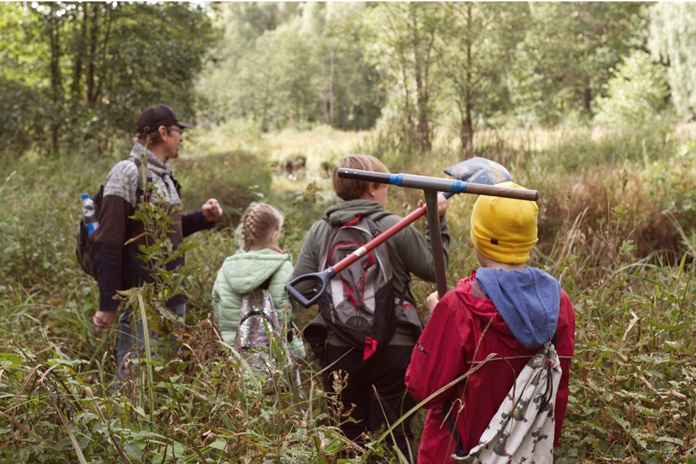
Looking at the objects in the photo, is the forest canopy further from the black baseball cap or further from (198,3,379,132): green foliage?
(198,3,379,132): green foliage

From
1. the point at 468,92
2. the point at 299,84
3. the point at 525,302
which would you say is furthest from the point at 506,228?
the point at 299,84

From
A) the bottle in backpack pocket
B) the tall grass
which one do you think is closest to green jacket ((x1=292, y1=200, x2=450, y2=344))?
the tall grass

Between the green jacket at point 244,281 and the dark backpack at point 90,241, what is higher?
the dark backpack at point 90,241

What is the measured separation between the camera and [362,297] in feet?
9.55

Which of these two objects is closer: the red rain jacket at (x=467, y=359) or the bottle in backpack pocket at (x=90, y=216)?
the red rain jacket at (x=467, y=359)

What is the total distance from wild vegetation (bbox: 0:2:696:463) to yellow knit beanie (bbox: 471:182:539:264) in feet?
2.41

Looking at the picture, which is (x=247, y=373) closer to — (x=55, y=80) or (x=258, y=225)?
(x=258, y=225)

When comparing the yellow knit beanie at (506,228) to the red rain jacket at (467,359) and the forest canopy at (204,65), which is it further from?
the forest canopy at (204,65)

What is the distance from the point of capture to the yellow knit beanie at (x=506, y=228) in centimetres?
213

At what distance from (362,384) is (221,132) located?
106ft

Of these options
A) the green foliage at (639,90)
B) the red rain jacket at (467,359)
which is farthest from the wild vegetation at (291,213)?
the red rain jacket at (467,359)

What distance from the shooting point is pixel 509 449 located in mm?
2025

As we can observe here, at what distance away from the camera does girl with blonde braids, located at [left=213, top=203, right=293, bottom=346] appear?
339 cm

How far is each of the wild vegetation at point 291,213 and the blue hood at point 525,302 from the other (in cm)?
58
